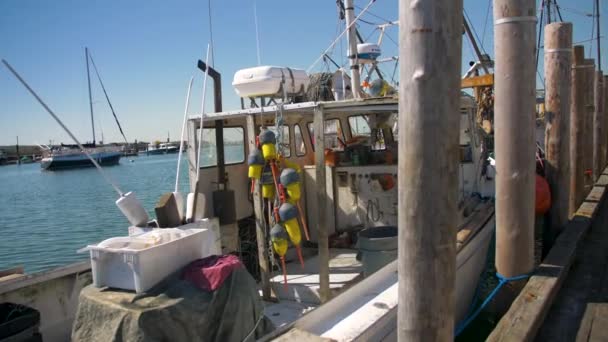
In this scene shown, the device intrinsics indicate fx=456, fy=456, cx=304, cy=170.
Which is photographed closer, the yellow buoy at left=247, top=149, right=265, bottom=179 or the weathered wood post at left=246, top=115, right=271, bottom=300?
the yellow buoy at left=247, top=149, right=265, bottom=179

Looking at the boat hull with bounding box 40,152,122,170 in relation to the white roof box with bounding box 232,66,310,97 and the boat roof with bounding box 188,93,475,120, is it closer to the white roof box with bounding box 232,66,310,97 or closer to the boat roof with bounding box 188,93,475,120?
the white roof box with bounding box 232,66,310,97

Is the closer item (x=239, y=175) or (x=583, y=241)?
(x=583, y=241)

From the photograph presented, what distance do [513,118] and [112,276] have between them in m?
3.22

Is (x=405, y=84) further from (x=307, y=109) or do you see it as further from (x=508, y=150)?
(x=307, y=109)

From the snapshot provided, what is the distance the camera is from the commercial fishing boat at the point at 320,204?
3820 millimetres

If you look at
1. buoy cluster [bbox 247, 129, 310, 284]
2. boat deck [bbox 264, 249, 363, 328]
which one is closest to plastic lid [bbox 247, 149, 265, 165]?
buoy cluster [bbox 247, 129, 310, 284]

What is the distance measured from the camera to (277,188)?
5.02 m

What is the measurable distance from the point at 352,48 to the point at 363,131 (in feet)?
6.34

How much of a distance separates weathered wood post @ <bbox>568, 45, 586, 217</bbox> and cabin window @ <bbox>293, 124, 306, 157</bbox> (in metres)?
4.33

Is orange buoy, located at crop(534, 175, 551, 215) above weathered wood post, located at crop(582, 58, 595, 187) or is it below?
below

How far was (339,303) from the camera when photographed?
10.4 ft

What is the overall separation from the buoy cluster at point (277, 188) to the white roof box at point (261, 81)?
0.79m

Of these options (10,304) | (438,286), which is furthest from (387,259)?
(10,304)

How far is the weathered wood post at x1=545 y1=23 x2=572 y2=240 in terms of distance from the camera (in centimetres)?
502
